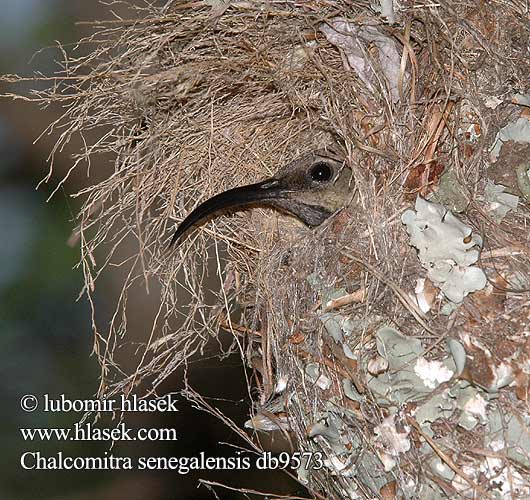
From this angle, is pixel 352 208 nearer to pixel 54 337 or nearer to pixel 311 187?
pixel 311 187

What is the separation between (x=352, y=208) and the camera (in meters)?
2.02

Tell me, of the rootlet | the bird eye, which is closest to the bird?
the bird eye

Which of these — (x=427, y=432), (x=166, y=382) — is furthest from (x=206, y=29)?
(x=166, y=382)

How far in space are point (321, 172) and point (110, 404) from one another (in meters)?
0.85

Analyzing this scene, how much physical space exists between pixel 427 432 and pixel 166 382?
1379mm

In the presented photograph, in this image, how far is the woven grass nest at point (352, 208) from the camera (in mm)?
1726

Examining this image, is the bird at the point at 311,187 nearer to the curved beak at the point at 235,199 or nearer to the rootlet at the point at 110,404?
the curved beak at the point at 235,199

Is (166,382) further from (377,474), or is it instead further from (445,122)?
(445,122)

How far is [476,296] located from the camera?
69.0 inches

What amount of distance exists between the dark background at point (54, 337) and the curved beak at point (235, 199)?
503mm

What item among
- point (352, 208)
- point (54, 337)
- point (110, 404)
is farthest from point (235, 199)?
point (54, 337)

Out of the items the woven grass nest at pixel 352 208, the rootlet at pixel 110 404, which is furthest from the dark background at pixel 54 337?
the woven grass nest at pixel 352 208

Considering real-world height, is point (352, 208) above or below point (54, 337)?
above

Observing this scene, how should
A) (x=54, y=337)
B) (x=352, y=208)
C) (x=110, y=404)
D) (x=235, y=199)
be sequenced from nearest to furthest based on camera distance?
(x=352, y=208), (x=235, y=199), (x=110, y=404), (x=54, y=337)
